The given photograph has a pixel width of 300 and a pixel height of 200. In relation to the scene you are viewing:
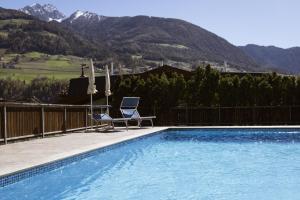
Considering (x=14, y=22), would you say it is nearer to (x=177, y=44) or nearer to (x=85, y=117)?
(x=177, y=44)

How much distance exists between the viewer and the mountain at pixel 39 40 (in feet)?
Result: 386

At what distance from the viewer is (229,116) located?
799 inches

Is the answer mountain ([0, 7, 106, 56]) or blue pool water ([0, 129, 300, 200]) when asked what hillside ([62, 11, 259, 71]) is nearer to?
mountain ([0, 7, 106, 56])

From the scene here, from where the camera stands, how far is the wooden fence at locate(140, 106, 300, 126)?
19719 millimetres

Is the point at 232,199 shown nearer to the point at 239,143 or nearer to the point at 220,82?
the point at 239,143

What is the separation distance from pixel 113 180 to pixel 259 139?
26.7ft

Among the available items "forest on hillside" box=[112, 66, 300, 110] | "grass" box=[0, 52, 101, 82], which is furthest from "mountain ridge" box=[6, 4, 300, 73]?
"forest on hillside" box=[112, 66, 300, 110]

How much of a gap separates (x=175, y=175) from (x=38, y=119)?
586 centimetres

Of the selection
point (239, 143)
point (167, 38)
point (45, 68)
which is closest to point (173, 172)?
point (239, 143)

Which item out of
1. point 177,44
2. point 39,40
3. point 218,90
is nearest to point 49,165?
point 218,90

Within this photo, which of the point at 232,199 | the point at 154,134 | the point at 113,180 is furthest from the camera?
the point at 154,134

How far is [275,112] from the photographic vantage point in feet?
65.0

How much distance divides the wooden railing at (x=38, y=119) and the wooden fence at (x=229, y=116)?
4.95m

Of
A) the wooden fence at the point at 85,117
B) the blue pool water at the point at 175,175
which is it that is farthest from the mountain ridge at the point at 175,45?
the blue pool water at the point at 175,175
